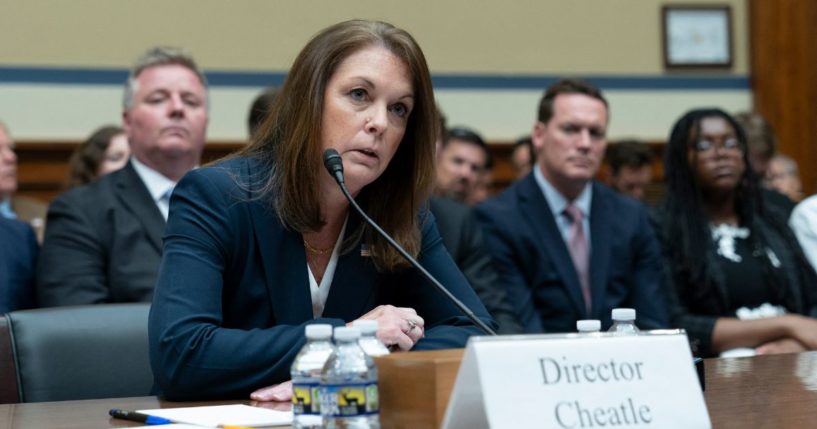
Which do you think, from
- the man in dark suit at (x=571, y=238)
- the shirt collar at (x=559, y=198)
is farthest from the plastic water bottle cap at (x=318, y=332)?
the shirt collar at (x=559, y=198)

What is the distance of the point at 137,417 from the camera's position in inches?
60.4

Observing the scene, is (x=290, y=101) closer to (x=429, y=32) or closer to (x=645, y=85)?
(x=429, y=32)

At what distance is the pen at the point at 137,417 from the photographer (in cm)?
150

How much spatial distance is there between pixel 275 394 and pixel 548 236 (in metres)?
2.23

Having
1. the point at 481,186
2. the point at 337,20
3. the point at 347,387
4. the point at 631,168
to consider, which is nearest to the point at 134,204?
the point at 347,387

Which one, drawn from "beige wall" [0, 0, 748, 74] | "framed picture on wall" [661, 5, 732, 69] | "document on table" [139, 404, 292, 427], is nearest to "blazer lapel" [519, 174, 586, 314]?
"document on table" [139, 404, 292, 427]

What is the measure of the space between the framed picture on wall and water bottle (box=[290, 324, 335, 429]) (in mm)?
5872

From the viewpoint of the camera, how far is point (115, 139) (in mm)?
4699

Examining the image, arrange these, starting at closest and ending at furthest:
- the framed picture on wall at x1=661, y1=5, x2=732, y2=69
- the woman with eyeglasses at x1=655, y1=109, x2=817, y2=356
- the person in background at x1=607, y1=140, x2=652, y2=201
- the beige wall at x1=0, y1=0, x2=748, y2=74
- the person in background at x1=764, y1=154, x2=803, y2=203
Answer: the woman with eyeglasses at x1=655, y1=109, x2=817, y2=356
the person in background at x1=764, y1=154, x2=803, y2=203
the beige wall at x1=0, y1=0, x2=748, y2=74
the person in background at x1=607, y1=140, x2=652, y2=201
the framed picture on wall at x1=661, y1=5, x2=732, y2=69

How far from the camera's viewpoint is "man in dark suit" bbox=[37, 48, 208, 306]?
3.12 meters

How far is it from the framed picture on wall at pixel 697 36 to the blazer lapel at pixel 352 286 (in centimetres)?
513

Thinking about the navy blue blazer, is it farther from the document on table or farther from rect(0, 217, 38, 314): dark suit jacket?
rect(0, 217, 38, 314): dark suit jacket

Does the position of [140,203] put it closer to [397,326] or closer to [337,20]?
[397,326]

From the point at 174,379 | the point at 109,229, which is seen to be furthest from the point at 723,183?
the point at 174,379
